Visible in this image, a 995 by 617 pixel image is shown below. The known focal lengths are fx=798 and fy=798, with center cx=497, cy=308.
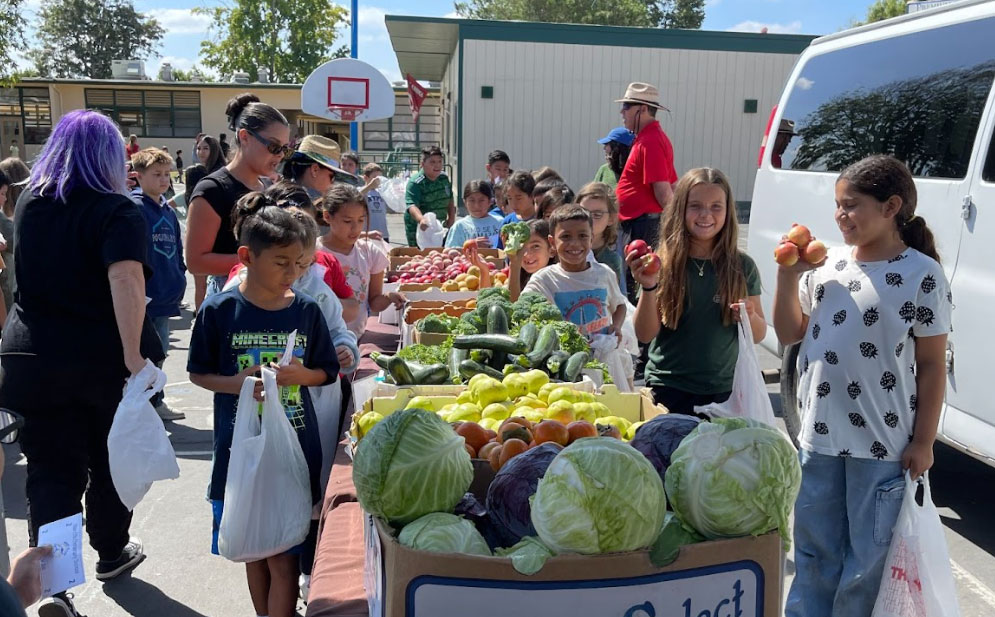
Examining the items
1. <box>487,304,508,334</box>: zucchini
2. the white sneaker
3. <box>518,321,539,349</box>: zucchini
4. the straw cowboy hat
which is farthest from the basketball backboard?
<box>518,321,539,349</box>: zucchini

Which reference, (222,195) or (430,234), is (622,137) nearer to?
(430,234)

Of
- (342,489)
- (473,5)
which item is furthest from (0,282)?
(473,5)

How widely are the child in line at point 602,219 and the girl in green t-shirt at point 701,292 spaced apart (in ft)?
6.01

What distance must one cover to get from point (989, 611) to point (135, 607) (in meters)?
3.81

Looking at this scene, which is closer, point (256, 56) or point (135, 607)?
point (135, 607)

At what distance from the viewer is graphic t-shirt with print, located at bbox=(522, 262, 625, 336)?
14.7ft

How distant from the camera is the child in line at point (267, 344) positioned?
2.86m

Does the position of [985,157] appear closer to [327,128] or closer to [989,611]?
[989,611]

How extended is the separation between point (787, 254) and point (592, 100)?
16.6 m

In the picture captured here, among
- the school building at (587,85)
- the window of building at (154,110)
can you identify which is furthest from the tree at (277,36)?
the school building at (587,85)

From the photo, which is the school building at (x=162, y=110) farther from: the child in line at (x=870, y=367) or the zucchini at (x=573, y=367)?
the child in line at (x=870, y=367)

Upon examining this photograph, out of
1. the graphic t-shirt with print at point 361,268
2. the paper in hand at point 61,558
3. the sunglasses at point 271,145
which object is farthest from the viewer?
the graphic t-shirt with print at point 361,268

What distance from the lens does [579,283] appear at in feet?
14.9

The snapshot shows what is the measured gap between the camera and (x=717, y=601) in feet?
5.68
